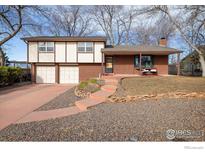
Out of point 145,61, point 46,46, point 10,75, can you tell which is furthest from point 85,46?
point 10,75

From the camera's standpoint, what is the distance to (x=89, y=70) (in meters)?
16.5

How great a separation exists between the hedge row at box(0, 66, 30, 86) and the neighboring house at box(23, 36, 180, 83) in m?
1.11

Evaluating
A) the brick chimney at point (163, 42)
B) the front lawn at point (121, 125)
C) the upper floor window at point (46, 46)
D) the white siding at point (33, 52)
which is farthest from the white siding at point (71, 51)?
the front lawn at point (121, 125)

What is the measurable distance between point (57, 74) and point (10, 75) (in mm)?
3639

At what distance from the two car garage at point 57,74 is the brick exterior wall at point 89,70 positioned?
424mm

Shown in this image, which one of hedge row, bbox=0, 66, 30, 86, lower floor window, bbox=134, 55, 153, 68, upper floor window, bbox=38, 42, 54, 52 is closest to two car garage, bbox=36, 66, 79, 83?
hedge row, bbox=0, 66, 30, 86

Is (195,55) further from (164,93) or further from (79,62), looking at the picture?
(164,93)

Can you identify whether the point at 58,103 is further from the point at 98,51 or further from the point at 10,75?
the point at 98,51

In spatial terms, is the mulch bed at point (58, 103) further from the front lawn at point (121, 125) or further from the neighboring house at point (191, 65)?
the neighboring house at point (191, 65)

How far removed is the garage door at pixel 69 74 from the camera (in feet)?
52.5

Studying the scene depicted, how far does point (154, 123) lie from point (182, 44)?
17.8 metres

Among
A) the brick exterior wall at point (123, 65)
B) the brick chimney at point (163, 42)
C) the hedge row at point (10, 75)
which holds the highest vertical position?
the brick chimney at point (163, 42)
